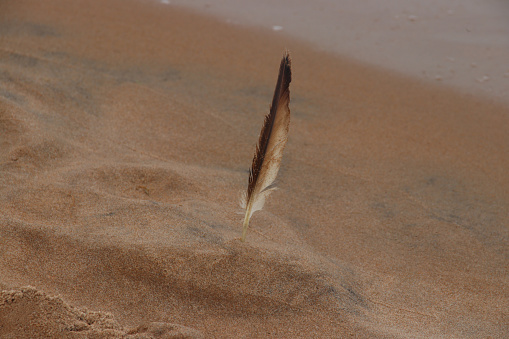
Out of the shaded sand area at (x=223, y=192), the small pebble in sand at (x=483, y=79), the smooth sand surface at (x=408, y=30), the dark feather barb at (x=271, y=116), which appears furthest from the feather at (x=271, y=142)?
the small pebble in sand at (x=483, y=79)

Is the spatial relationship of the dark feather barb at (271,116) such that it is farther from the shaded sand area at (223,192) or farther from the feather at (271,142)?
the shaded sand area at (223,192)

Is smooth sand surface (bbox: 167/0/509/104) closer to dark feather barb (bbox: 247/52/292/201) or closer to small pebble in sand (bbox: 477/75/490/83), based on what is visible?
small pebble in sand (bbox: 477/75/490/83)

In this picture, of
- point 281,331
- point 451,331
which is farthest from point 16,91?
point 451,331

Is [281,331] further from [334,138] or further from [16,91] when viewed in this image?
[16,91]

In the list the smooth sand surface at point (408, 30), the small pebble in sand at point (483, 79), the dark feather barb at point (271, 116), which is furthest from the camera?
the smooth sand surface at point (408, 30)

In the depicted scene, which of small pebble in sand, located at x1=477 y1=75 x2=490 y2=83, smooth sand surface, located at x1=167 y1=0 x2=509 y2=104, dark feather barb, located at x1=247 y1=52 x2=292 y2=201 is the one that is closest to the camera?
dark feather barb, located at x1=247 y1=52 x2=292 y2=201

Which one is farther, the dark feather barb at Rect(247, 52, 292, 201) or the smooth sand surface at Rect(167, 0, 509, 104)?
the smooth sand surface at Rect(167, 0, 509, 104)

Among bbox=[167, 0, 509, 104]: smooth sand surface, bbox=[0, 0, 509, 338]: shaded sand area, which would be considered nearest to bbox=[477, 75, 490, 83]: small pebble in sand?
bbox=[167, 0, 509, 104]: smooth sand surface

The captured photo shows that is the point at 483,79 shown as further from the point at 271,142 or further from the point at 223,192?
the point at 271,142
